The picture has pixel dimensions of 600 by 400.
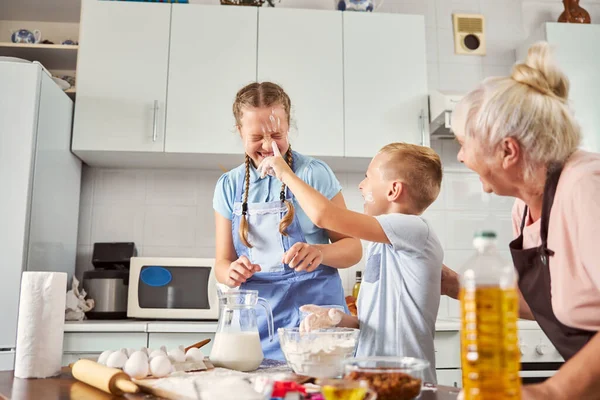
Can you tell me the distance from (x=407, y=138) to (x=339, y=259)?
1381 millimetres

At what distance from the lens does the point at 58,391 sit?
1.00 m

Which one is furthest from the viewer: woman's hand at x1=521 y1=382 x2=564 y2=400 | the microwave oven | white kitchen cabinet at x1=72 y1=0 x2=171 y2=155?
white kitchen cabinet at x1=72 y1=0 x2=171 y2=155

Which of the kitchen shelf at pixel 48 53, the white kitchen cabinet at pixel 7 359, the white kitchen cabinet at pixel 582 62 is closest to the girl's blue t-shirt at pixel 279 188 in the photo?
the white kitchen cabinet at pixel 7 359

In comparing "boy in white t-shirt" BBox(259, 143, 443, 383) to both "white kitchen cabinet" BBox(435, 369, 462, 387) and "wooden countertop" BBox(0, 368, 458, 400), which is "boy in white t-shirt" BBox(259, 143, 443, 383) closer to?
"wooden countertop" BBox(0, 368, 458, 400)

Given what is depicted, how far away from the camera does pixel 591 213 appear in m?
0.88

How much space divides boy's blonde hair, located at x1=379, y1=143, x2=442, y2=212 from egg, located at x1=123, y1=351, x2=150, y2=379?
798 mm

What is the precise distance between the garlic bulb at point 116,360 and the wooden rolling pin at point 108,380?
4 centimetres

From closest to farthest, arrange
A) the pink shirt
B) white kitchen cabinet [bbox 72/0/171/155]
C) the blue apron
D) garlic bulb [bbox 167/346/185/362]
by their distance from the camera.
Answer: the pink shirt < garlic bulb [bbox 167/346/185/362] < the blue apron < white kitchen cabinet [bbox 72/0/171/155]

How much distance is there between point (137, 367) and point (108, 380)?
0.07 metres

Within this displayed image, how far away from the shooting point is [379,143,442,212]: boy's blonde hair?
151 cm

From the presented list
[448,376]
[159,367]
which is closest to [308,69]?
[448,376]

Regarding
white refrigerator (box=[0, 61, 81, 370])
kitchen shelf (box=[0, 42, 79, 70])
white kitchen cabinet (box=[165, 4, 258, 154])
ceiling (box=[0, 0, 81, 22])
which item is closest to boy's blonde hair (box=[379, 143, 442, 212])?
white kitchen cabinet (box=[165, 4, 258, 154])

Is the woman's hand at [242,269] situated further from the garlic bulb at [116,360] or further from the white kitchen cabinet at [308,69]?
the white kitchen cabinet at [308,69]

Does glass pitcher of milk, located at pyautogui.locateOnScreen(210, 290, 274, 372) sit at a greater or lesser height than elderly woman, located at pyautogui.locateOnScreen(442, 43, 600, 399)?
lesser
